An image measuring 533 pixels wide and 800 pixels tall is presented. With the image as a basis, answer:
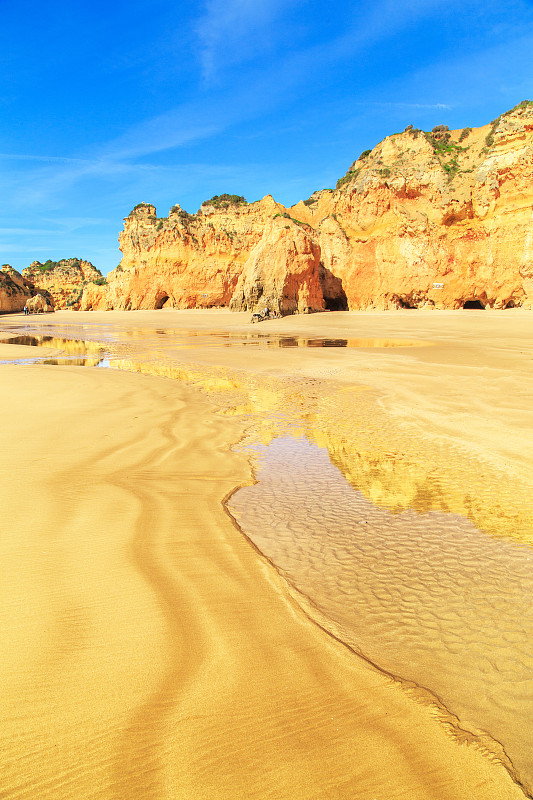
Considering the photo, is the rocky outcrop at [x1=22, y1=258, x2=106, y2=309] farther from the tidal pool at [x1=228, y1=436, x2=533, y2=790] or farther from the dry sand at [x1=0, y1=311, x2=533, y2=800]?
the tidal pool at [x1=228, y1=436, x2=533, y2=790]

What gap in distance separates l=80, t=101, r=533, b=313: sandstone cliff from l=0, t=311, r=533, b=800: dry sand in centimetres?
2628

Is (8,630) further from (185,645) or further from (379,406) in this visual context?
(379,406)

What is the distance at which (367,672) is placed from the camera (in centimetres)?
184

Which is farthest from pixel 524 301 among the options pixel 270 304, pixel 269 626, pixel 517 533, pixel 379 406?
pixel 269 626

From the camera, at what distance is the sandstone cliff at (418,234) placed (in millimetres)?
26609

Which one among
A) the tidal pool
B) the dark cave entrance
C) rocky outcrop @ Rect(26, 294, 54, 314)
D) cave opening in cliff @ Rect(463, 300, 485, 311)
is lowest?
the tidal pool

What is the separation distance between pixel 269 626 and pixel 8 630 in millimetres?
1144

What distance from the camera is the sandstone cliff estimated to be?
87.3 ft

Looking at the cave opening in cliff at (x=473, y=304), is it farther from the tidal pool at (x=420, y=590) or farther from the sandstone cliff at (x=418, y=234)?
the tidal pool at (x=420, y=590)

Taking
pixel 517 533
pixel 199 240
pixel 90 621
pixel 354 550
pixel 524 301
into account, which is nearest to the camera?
pixel 90 621

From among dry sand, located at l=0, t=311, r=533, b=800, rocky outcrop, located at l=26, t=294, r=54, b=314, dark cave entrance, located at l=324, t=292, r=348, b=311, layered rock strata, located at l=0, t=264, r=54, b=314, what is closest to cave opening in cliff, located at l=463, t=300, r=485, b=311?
dark cave entrance, located at l=324, t=292, r=348, b=311

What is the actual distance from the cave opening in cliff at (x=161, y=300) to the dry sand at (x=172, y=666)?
141ft

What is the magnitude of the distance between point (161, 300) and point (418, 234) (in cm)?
2624

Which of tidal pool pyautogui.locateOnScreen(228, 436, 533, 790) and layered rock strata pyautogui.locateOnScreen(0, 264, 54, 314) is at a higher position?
layered rock strata pyautogui.locateOnScreen(0, 264, 54, 314)
